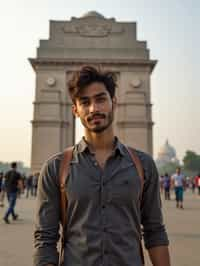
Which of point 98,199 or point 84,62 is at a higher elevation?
point 84,62

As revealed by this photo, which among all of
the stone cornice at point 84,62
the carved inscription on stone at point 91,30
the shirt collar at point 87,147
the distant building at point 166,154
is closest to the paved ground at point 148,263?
the shirt collar at point 87,147

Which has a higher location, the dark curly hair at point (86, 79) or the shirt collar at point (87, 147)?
the dark curly hair at point (86, 79)

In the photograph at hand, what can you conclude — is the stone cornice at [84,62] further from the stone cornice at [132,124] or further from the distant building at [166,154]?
the distant building at [166,154]

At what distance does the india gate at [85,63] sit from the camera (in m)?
25.9

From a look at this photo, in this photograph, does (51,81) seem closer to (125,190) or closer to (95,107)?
(95,107)

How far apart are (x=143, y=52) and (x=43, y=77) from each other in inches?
308

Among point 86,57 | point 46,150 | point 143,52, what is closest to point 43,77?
point 86,57

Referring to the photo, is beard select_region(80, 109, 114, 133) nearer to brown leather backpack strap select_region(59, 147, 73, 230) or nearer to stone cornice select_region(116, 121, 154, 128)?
brown leather backpack strap select_region(59, 147, 73, 230)

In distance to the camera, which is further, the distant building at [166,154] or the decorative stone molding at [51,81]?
the distant building at [166,154]

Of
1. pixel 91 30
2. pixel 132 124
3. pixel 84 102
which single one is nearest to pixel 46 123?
pixel 132 124

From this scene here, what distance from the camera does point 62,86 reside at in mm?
26750

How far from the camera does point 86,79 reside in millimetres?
1828

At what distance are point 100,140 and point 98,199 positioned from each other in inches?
12.8

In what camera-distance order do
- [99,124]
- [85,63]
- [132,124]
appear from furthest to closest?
1. [132,124]
2. [85,63]
3. [99,124]
